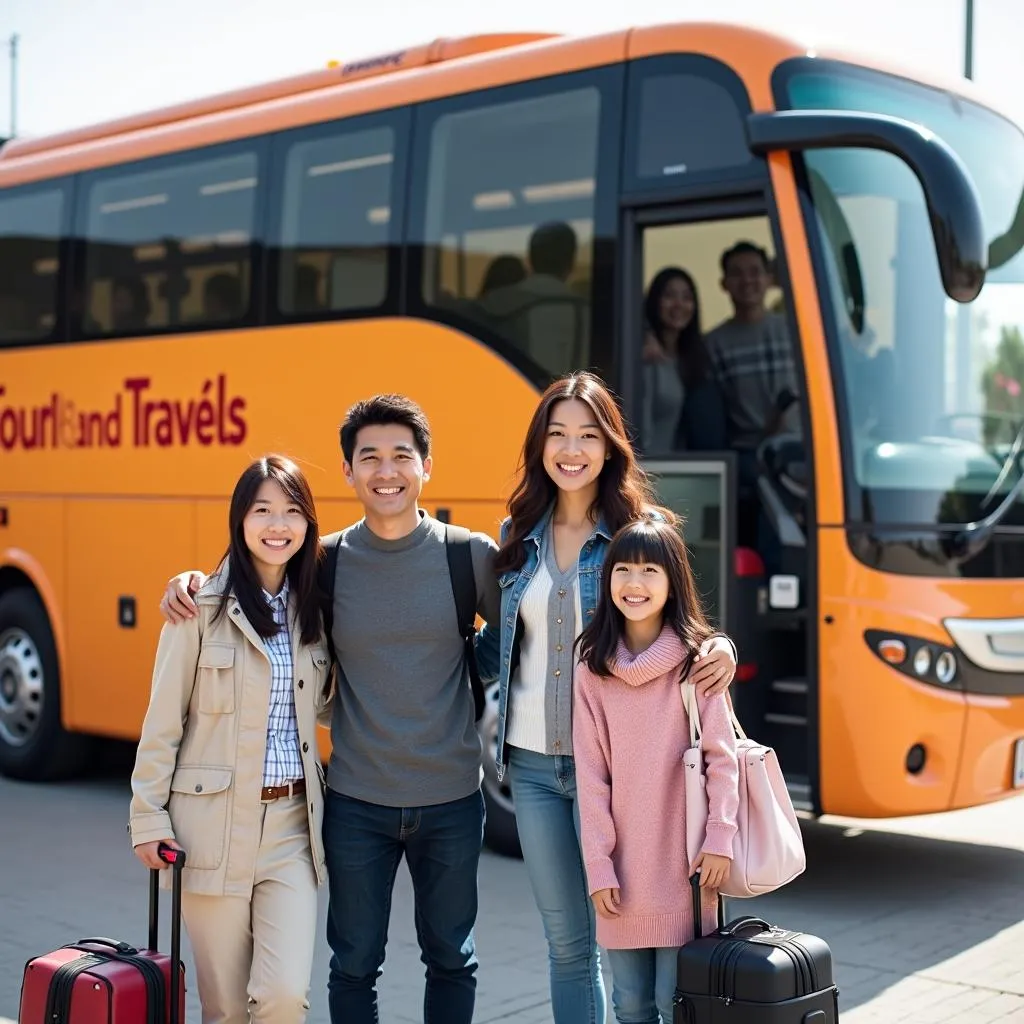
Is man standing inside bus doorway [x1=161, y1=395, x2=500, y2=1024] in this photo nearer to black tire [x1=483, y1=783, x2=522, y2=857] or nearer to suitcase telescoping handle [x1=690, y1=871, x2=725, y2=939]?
suitcase telescoping handle [x1=690, y1=871, x2=725, y2=939]

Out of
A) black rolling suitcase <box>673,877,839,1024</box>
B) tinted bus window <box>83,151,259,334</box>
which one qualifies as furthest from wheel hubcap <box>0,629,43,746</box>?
black rolling suitcase <box>673,877,839,1024</box>

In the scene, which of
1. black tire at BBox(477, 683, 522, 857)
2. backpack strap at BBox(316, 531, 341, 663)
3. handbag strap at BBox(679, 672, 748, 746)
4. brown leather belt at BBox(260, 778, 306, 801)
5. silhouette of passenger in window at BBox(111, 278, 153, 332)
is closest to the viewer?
handbag strap at BBox(679, 672, 748, 746)

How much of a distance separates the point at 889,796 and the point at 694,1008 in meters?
3.12

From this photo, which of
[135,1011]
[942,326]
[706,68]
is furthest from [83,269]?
[135,1011]

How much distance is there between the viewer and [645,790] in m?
4.04

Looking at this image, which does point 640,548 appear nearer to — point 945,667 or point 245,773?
point 245,773

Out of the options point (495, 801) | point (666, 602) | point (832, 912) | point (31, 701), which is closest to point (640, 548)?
point (666, 602)

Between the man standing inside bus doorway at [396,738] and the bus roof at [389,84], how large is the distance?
336 centimetres

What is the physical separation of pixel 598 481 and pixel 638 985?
1241mm

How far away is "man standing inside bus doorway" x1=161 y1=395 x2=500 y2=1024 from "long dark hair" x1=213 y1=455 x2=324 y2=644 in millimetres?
77

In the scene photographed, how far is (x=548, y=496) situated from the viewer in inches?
174

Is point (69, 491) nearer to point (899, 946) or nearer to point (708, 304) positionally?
point (708, 304)

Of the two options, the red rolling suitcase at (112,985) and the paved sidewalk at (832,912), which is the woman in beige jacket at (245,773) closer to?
the red rolling suitcase at (112,985)

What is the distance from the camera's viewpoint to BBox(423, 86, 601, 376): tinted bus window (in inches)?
302
